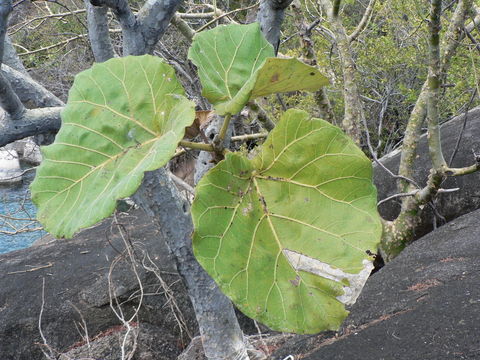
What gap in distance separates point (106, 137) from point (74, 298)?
322cm

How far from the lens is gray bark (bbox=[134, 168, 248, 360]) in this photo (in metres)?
1.54

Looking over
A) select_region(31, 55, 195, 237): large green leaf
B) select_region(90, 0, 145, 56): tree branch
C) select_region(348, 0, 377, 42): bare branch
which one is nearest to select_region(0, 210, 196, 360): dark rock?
select_region(90, 0, 145, 56): tree branch

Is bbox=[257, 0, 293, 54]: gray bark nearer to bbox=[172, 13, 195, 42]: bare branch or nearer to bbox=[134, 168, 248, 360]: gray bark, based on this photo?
bbox=[134, 168, 248, 360]: gray bark

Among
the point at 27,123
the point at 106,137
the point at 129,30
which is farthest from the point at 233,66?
the point at 27,123

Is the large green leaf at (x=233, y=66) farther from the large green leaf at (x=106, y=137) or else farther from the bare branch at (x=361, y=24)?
the bare branch at (x=361, y=24)

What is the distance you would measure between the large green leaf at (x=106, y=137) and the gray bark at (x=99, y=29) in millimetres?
647

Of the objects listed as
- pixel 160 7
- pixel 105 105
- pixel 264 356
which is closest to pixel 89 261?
pixel 264 356

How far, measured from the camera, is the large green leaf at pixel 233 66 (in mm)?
637

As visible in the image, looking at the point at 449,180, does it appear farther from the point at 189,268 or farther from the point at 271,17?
the point at 271,17

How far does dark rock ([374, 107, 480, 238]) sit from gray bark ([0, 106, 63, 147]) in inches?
104

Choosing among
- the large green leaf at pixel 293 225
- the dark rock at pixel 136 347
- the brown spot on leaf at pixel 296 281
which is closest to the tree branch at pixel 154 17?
the large green leaf at pixel 293 225

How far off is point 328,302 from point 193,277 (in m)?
1.05

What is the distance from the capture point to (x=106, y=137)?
0.73 metres

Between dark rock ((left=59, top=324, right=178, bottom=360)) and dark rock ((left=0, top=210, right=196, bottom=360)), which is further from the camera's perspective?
dark rock ((left=0, top=210, right=196, bottom=360))
